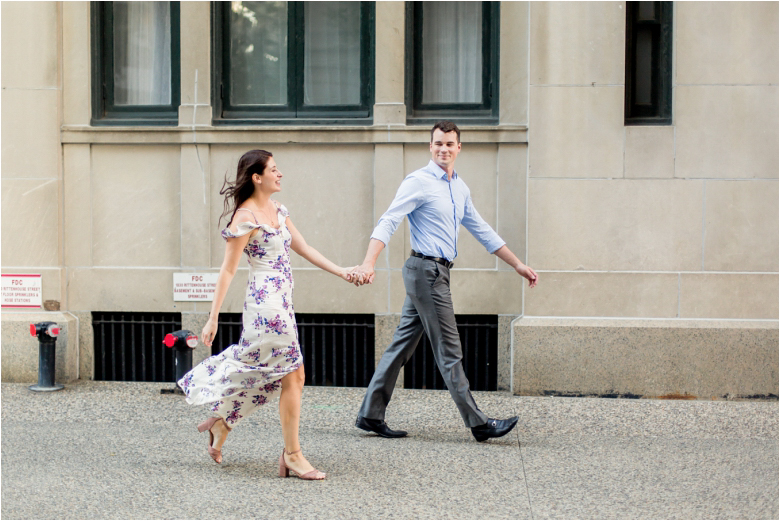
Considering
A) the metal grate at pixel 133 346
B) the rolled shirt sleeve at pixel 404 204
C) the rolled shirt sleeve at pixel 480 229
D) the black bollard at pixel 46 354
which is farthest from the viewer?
the metal grate at pixel 133 346

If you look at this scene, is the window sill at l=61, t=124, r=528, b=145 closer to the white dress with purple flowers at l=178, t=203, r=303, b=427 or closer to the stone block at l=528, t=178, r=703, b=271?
the stone block at l=528, t=178, r=703, b=271

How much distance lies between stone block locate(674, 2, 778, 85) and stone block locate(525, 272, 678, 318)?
6.14 ft

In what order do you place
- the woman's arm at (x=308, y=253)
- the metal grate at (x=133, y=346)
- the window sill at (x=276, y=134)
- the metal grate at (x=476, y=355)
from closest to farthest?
the woman's arm at (x=308, y=253) → the window sill at (x=276, y=134) → the metal grate at (x=476, y=355) → the metal grate at (x=133, y=346)

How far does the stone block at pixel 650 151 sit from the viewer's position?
22.7ft

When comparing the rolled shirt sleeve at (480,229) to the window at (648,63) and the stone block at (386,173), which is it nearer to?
the stone block at (386,173)

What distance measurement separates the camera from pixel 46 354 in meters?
7.22

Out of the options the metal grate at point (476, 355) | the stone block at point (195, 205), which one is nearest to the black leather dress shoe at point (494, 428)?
the metal grate at point (476, 355)

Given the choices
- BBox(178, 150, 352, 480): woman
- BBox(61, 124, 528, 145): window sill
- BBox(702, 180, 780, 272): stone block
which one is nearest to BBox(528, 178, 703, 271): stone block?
BBox(702, 180, 780, 272): stone block

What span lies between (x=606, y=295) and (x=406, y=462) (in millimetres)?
2894

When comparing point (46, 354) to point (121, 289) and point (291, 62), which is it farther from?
point (291, 62)

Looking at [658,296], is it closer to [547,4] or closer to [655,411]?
[655,411]

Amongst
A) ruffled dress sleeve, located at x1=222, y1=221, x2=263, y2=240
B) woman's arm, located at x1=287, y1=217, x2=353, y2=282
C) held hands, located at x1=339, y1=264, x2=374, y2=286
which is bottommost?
held hands, located at x1=339, y1=264, x2=374, y2=286

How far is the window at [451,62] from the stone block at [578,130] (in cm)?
65

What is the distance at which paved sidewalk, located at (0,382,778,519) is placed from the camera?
4.26m
